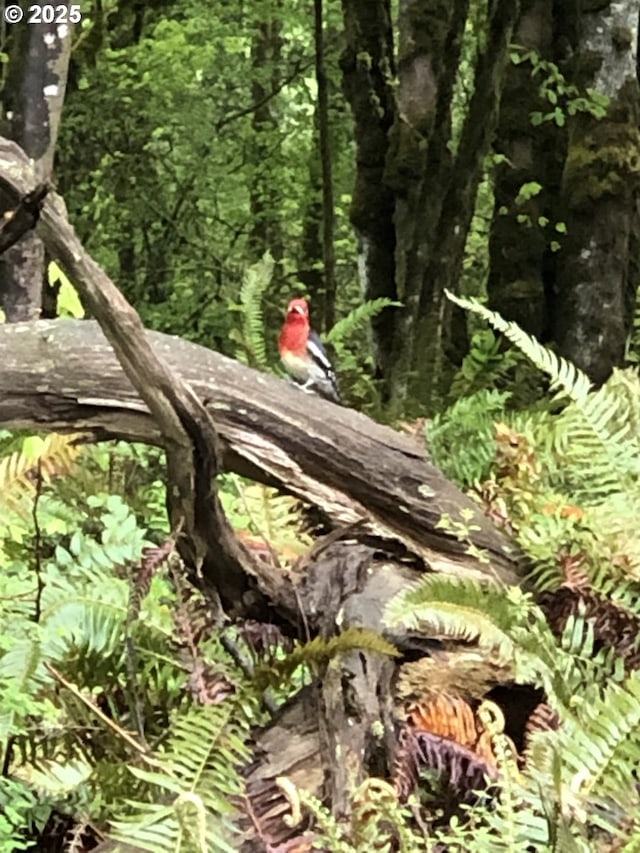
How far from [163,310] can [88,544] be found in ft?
21.5

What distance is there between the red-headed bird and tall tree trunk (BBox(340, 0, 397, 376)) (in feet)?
6.80

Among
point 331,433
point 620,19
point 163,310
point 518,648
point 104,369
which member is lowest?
point 163,310

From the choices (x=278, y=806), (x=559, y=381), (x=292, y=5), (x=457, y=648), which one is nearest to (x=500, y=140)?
(x=292, y=5)

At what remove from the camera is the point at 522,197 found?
19.1ft

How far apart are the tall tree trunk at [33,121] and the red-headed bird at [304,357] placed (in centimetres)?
112

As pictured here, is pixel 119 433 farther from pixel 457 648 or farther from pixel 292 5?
pixel 292 5

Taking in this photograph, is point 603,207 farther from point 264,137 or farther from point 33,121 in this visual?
point 264,137

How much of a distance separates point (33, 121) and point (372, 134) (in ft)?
7.35

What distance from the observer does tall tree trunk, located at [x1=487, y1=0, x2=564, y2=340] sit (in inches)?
222

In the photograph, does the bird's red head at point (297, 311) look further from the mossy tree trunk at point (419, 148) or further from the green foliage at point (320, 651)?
the green foliage at point (320, 651)

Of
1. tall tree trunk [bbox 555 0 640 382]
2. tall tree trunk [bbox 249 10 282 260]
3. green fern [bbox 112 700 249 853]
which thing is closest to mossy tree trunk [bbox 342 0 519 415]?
tall tree trunk [bbox 555 0 640 382]

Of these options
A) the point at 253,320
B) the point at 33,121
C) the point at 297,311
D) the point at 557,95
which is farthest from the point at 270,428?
the point at 557,95

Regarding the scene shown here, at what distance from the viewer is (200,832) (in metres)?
1.59

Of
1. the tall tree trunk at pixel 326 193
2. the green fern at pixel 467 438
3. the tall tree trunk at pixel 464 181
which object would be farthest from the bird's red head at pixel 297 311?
the tall tree trunk at pixel 326 193
